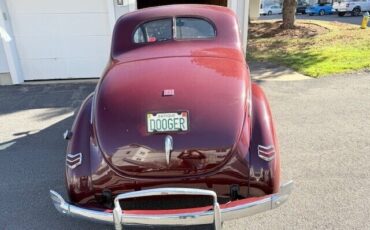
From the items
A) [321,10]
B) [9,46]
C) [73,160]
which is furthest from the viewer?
[321,10]

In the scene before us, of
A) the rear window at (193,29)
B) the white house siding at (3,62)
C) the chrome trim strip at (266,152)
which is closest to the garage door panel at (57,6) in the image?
the white house siding at (3,62)

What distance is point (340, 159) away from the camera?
12.9ft

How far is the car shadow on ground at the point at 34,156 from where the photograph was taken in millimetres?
3158

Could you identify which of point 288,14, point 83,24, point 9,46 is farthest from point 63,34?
point 288,14

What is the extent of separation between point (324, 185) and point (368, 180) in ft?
1.61

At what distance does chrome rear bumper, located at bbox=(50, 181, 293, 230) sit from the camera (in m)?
2.31

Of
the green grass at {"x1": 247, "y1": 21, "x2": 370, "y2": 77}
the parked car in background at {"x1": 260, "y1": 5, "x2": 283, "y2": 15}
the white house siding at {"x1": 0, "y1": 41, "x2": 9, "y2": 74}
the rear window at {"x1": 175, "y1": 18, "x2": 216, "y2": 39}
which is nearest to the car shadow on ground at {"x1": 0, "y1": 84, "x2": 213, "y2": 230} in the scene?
the white house siding at {"x1": 0, "y1": 41, "x2": 9, "y2": 74}

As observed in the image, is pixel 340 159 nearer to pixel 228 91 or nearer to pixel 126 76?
pixel 228 91

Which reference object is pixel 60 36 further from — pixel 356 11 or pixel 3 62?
pixel 356 11

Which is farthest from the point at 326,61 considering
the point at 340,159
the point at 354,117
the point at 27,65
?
the point at 27,65

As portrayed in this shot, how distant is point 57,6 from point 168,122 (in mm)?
6133

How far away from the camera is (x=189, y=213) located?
2.33 metres

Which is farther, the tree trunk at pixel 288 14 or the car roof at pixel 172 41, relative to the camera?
the tree trunk at pixel 288 14

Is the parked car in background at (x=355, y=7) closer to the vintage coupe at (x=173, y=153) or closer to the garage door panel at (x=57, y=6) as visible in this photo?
the garage door panel at (x=57, y=6)
